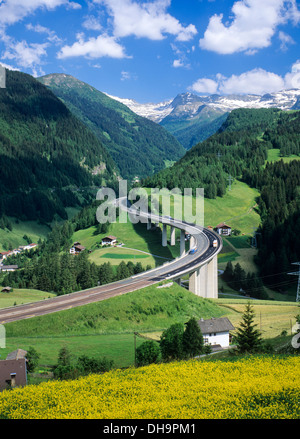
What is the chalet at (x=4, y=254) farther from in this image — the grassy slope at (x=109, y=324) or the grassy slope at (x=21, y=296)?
the grassy slope at (x=109, y=324)

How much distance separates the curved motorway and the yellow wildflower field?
107 feet

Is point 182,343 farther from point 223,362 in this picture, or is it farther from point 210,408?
point 210,408

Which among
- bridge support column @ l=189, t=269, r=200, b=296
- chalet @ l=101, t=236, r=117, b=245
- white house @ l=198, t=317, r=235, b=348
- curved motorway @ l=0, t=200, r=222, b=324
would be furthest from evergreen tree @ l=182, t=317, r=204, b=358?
chalet @ l=101, t=236, r=117, b=245

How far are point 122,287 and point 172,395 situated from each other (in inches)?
1998

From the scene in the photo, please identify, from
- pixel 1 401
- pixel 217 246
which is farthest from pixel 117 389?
pixel 217 246

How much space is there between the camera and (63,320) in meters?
63.6

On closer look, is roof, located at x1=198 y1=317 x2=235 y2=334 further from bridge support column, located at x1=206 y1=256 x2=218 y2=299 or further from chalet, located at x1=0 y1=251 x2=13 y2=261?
chalet, located at x1=0 y1=251 x2=13 y2=261

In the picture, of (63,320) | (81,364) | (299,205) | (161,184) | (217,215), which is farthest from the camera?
Result: (161,184)

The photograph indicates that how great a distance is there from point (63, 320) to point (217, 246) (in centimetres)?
5655

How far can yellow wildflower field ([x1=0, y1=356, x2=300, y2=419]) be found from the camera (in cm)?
2616

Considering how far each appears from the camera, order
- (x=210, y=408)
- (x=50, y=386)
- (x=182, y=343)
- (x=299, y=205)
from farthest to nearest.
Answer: (x=299, y=205) < (x=182, y=343) < (x=50, y=386) < (x=210, y=408)

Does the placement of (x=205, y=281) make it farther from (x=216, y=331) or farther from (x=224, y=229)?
Answer: (x=224, y=229)

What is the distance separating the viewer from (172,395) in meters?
29.3

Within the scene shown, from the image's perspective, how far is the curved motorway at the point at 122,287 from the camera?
216 feet
